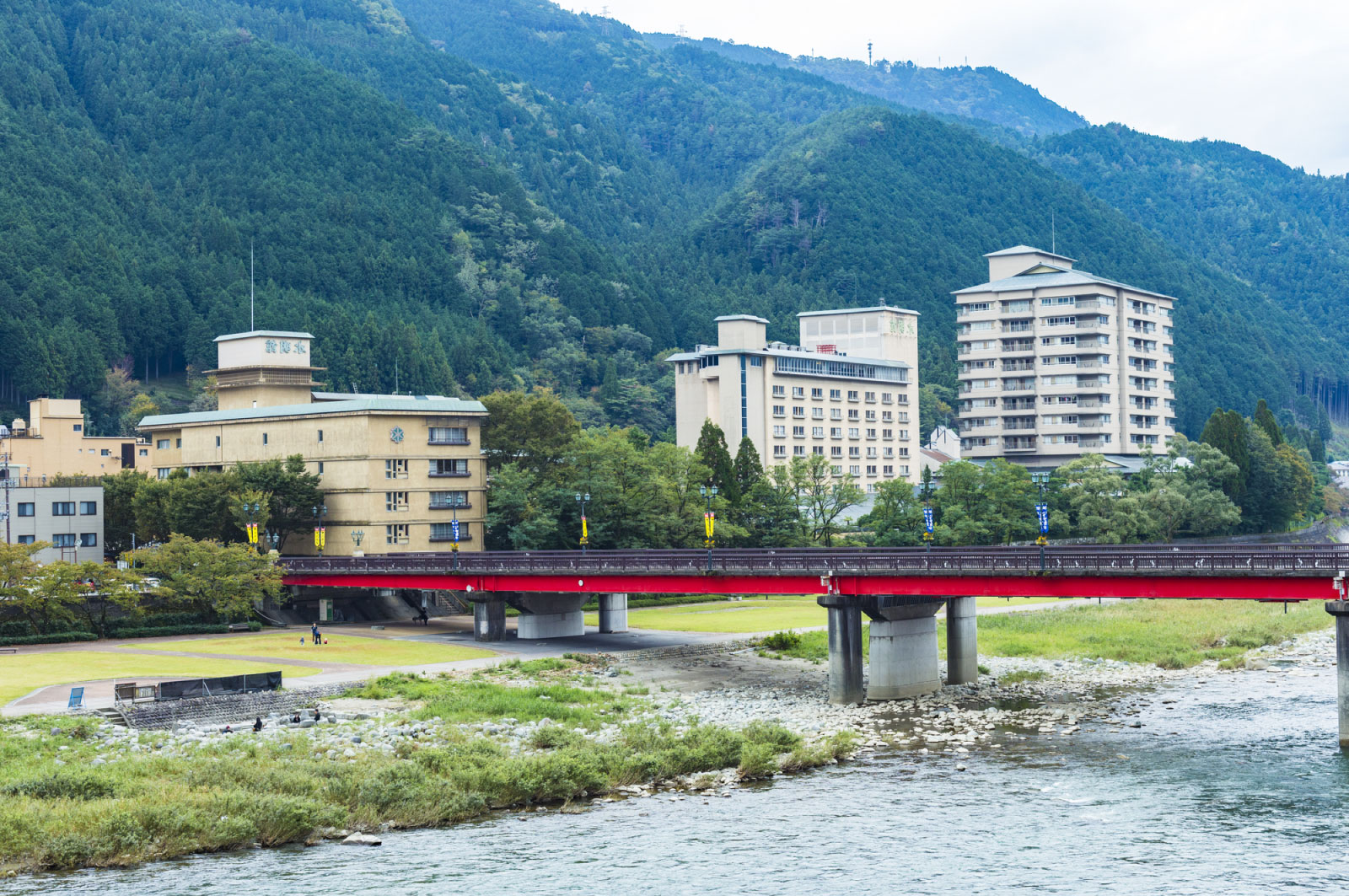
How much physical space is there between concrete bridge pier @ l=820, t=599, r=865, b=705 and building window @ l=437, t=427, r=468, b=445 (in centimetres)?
4702

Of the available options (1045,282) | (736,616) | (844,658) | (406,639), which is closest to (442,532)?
(406,639)

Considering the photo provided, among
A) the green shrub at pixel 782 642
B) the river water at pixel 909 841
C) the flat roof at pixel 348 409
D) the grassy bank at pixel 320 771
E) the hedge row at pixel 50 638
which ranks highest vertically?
the flat roof at pixel 348 409

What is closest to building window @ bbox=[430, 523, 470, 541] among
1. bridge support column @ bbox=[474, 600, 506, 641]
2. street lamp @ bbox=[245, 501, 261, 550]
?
street lamp @ bbox=[245, 501, 261, 550]

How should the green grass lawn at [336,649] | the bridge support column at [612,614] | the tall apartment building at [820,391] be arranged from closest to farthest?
1. the green grass lawn at [336,649]
2. the bridge support column at [612,614]
3. the tall apartment building at [820,391]

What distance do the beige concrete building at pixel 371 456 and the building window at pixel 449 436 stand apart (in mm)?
63

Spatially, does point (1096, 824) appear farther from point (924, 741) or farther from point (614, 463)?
point (614, 463)

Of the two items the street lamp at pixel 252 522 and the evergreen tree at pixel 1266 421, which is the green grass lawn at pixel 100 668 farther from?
the evergreen tree at pixel 1266 421

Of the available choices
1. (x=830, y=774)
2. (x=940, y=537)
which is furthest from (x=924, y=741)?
(x=940, y=537)

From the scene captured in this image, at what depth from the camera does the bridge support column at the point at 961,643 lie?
70.7 meters

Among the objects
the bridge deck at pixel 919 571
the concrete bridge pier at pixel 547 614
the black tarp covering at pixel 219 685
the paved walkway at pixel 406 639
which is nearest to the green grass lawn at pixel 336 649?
the paved walkway at pixel 406 639

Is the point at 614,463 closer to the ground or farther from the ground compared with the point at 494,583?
farther from the ground

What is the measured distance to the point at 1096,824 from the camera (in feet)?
139

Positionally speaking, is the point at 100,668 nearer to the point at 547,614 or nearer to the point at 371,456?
the point at 547,614

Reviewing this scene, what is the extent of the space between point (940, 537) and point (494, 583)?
51467 millimetres
